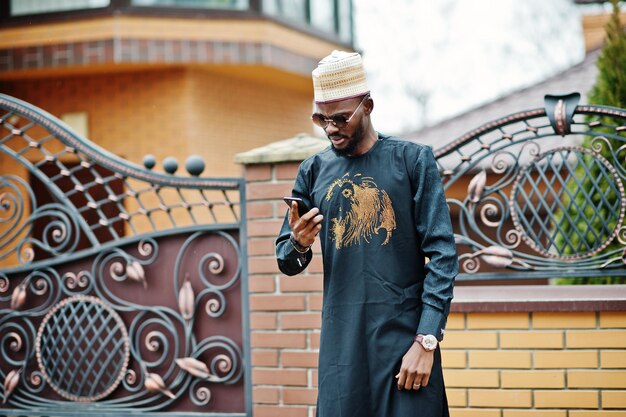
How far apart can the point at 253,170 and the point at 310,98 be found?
8.33 metres

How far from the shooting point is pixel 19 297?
193 inches

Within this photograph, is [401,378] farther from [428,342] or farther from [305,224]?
[305,224]

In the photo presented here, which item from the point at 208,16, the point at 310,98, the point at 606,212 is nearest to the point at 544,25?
the point at 310,98

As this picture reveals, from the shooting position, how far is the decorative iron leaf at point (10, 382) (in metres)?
4.89

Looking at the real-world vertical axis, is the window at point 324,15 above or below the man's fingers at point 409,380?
above

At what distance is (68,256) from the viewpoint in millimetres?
4840

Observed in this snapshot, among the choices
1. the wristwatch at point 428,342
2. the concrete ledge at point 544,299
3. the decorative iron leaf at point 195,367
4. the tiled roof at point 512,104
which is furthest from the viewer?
the tiled roof at point 512,104

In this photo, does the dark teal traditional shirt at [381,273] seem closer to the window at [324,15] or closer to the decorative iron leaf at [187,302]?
the decorative iron leaf at [187,302]

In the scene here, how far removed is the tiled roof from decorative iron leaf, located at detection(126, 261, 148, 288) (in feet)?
18.3

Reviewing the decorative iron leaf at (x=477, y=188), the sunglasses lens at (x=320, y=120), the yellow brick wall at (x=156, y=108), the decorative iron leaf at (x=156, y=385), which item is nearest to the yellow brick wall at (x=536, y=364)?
the decorative iron leaf at (x=477, y=188)

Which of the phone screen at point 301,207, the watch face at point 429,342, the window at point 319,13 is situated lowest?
the watch face at point 429,342

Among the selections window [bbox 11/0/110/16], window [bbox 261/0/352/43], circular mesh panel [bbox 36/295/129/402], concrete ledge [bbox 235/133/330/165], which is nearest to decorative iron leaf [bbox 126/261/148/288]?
circular mesh panel [bbox 36/295/129/402]

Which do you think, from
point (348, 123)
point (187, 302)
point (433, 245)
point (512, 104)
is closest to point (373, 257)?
point (433, 245)

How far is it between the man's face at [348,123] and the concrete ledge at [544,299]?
4.79 feet
